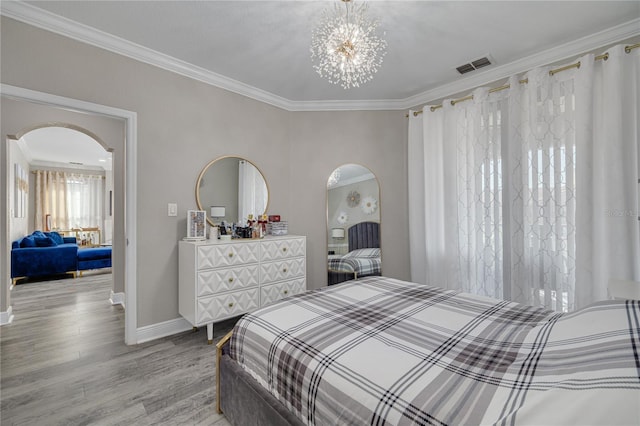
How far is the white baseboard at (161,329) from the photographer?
101 inches

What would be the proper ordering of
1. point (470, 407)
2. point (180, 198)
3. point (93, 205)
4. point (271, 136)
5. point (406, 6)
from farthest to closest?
point (93, 205) → point (271, 136) → point (180, 198) → point (406, 6) → point (470, 407)

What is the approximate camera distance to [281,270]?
3.06 meters

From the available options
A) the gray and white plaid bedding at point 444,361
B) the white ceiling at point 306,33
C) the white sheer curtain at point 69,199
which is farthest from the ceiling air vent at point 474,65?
the white sheer curtain at point 69,199

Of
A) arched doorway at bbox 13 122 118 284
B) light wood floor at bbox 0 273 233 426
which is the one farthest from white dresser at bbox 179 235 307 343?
arched doorway at bbox 13 122 118 284

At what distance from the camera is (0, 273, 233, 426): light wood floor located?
166 centimetres

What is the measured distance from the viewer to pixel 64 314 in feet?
10.9

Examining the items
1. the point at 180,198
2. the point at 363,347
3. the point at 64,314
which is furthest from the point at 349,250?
the point at 64,314

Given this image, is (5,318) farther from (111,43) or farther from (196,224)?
(111,43)

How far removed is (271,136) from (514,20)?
2603mm

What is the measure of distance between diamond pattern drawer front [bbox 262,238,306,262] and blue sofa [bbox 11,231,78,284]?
4.76 metres

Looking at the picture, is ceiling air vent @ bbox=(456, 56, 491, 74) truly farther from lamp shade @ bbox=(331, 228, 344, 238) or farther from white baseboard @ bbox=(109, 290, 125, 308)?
white baseboard @ bbox=(109, 290, 125, 308)

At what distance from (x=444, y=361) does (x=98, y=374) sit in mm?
2412

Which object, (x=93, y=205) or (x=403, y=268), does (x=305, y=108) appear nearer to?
(x=403, y=268)

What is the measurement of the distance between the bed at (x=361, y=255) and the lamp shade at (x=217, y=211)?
1539 mm
